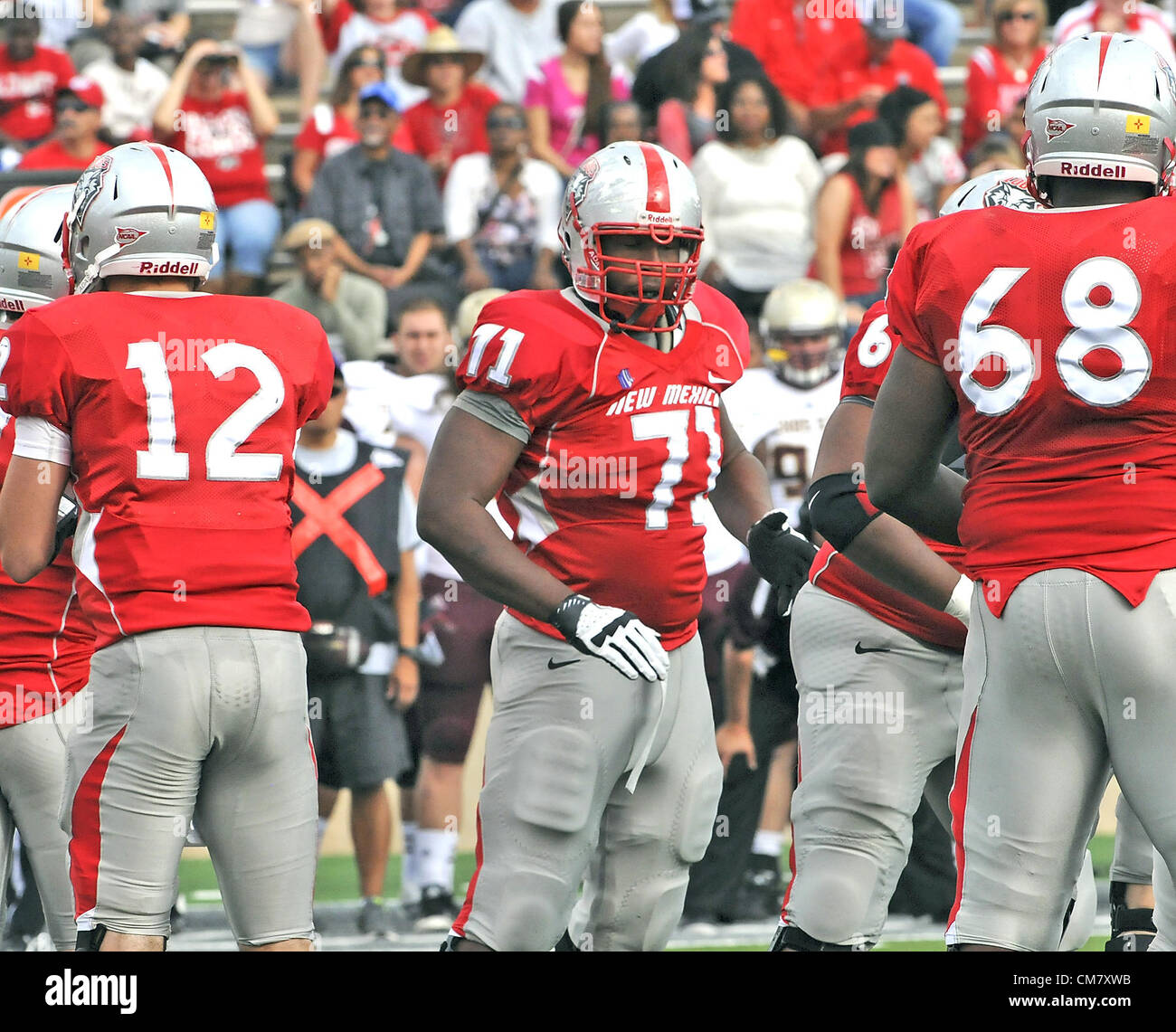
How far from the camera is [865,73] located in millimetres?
9188

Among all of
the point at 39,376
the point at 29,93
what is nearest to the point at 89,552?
the point at 39,376

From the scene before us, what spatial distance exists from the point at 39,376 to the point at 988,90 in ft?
23.6

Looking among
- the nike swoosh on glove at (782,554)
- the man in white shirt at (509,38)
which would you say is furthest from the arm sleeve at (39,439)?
the man in white shirt at (509,38)

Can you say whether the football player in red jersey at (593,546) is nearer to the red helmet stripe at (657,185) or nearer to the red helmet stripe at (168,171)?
the red helmet stripe at (657,185)

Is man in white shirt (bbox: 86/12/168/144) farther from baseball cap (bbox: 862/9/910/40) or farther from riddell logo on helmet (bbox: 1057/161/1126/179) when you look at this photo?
riddell logo on helmet (bbox: 1057/161/1126/179)

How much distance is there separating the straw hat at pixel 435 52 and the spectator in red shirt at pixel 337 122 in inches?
5.8

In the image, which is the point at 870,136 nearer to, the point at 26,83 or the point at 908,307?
the point at 26,83

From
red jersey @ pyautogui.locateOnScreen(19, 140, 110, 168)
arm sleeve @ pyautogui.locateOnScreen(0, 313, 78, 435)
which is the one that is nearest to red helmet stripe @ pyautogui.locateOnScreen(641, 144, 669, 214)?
arm sleeve @ pyautogui.locateOnScreen(0, 313, 78, 435)

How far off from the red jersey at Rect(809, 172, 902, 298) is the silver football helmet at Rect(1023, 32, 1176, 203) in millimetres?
5136

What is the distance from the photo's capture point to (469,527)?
11.2 ft

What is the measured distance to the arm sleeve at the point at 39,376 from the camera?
10.3 feet

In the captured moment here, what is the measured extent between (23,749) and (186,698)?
3.15 ft
